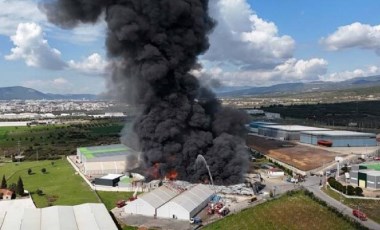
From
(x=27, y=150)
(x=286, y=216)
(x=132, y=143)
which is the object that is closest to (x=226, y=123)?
(x=132, y=143)

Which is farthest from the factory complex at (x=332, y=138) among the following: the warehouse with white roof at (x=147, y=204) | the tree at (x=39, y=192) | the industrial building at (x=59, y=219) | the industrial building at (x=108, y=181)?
the industrial building at (x=59, y=219)

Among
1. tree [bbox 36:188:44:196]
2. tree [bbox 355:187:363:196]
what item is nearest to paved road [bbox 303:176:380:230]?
tree [bbox 355:187:363:196]

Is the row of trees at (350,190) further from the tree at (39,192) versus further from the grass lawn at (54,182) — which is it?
the tree at (39,192)

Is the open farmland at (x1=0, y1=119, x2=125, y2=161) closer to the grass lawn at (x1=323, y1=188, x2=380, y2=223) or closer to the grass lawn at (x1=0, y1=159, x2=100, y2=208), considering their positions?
the grass lawn at (x1=0, y1=159, x2=100, y2=208)

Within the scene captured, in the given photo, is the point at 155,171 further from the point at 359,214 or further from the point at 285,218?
the point at 359,214

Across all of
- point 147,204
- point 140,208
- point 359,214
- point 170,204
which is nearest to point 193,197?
point 170,204

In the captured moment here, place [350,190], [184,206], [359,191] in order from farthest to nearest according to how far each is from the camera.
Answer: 1. [350,190]
2. [359,191]
3. [184,206]
